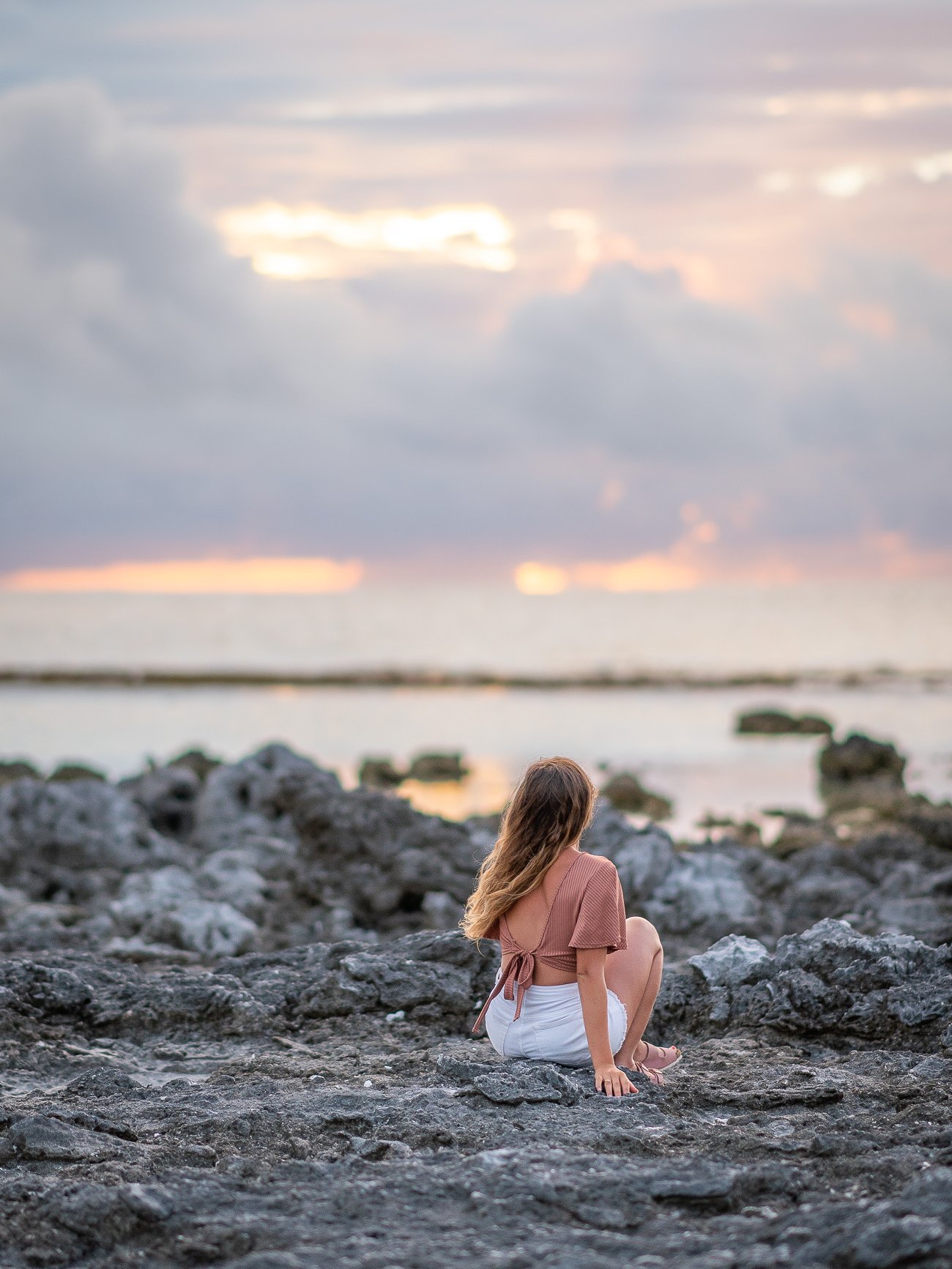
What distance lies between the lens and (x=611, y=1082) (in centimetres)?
457

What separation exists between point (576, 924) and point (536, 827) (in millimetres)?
370

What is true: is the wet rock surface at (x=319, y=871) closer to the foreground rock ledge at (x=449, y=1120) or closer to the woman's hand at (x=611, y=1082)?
the foreground rock ledge at (x=449, y=1120)

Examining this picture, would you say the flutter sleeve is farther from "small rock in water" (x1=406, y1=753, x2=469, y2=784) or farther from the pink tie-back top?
"small rock in water" (x1=406, y1=753, x2=469, y2=784)

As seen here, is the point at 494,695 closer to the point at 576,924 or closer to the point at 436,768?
the point at 436,768

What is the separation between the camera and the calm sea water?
82.2ft

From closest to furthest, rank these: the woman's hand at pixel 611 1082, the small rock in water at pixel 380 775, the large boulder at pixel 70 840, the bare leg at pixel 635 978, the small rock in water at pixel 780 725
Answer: the woman's hand at pixel 611 1082 < the bare leg at pixel 635 978 < the large boulder at pixel 70 840 < the small rock in water at pixel 380 775 < the small rock in water at pixel 780 725

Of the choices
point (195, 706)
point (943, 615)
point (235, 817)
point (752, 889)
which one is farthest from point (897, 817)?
point (943, 615)

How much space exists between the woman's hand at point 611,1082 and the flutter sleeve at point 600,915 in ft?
1.36

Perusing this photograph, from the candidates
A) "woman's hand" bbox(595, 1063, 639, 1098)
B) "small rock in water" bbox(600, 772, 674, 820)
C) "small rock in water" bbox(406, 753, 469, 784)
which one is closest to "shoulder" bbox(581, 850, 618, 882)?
"woman's hand" bbox(595, 1063, 639, 1098)

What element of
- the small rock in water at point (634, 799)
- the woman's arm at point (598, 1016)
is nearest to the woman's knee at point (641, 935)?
the woman's arm at point (598, 1016)

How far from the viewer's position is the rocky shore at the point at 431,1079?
11.3 ft

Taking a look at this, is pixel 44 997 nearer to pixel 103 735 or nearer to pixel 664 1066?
pixel 664 1066

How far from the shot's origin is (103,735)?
29.5 m

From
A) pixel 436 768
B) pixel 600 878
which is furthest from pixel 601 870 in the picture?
pixel 436 768
